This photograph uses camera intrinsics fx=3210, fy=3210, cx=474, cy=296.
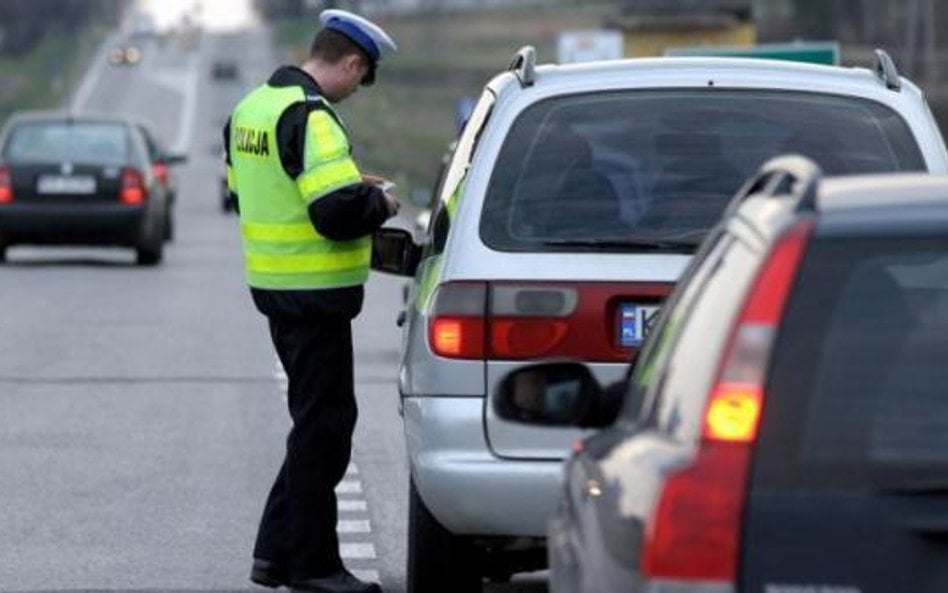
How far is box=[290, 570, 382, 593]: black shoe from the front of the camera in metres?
9.62

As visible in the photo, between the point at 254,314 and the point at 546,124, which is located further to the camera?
the point at 254,314

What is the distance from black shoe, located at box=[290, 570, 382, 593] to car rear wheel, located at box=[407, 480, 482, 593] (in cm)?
69

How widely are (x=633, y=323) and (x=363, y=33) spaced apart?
1.68m

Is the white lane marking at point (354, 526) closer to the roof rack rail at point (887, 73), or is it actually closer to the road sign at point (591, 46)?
the roof rack rail at point (887, 73)

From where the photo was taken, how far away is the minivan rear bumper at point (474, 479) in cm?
809

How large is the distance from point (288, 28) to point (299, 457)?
165585 mm

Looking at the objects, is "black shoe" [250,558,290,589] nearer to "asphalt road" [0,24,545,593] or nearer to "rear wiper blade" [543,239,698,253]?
"asphalt road" [0,24,545,593]

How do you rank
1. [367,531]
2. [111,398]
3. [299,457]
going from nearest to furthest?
[299,457] → [367,531] → [111,398]

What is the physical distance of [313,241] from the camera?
9406 mm

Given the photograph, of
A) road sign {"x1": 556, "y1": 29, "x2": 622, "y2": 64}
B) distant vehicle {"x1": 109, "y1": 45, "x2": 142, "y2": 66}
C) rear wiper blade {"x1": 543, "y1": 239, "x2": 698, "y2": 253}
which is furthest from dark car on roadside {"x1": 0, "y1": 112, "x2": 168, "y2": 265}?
distant vehicle {"x1": 109, "y1": 45, "x2": 142, "y2": 66}

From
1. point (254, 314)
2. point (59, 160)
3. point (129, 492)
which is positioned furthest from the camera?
point (59, 160)

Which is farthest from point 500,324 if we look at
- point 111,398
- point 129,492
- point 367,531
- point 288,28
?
point 288,28

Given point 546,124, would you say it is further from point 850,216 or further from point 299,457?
point 850,216

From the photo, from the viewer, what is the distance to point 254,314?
2347cm
